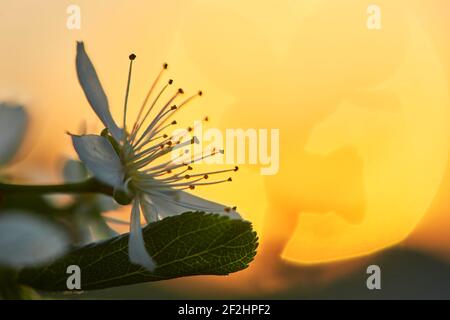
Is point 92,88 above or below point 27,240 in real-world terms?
above

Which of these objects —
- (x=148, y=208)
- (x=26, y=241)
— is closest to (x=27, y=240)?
(x=26, y=241)

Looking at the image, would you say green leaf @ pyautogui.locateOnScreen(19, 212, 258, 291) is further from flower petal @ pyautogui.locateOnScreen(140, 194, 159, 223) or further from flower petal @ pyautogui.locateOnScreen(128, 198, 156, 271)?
flower petal @ pyautogui.locateOnScreen(140, 194, 159, 223)

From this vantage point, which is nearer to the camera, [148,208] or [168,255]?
[168,255]

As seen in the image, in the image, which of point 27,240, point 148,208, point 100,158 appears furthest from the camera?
point 148,208

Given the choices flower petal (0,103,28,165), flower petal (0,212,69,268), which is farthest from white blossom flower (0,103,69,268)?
flower petal (0,103,28,165)

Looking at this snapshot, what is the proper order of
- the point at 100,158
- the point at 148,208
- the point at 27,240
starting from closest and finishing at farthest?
the point at 27,240 < the point at 100,158 < the point at 148,208

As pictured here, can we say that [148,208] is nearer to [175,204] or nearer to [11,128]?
[175,204]
